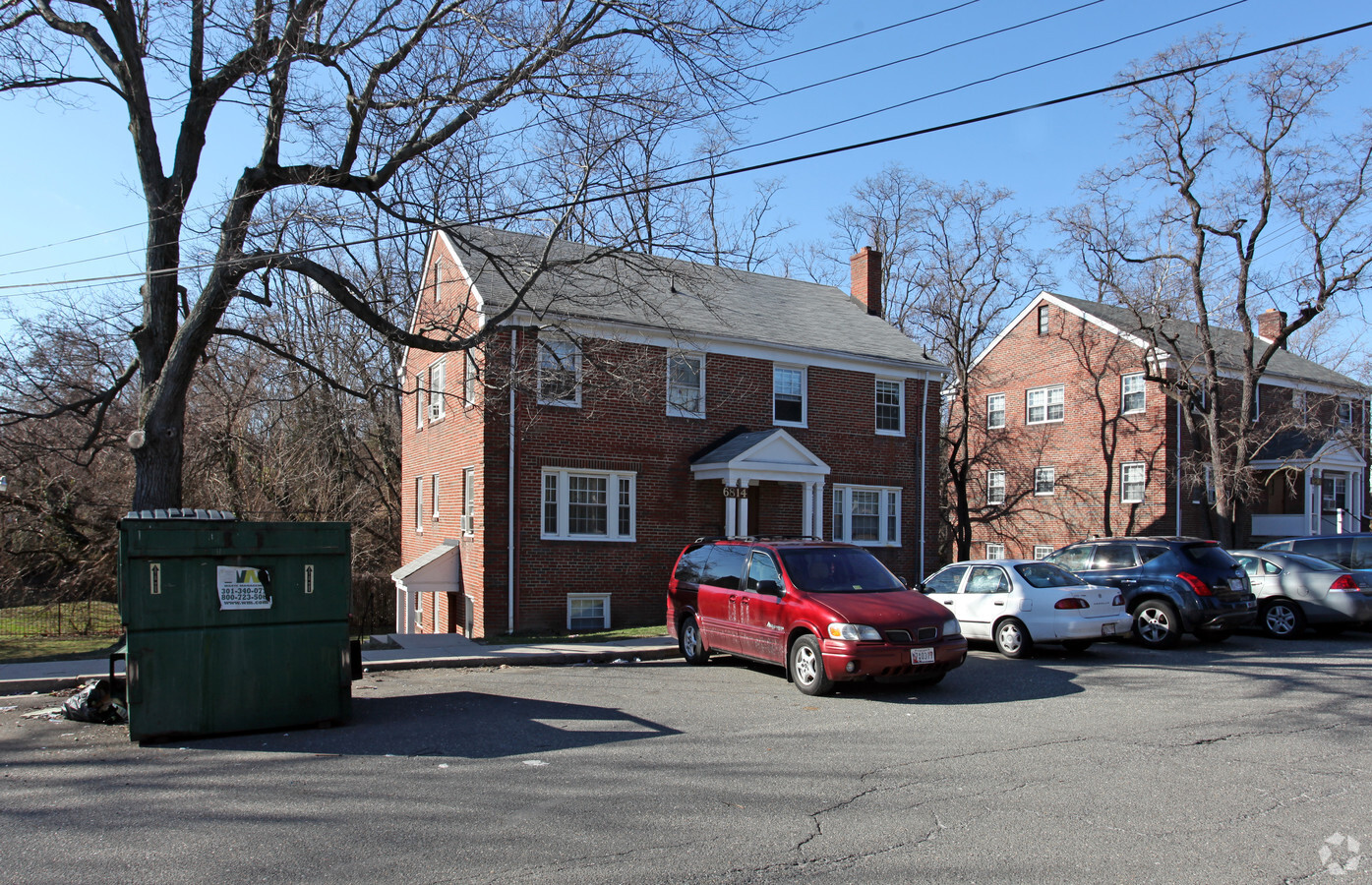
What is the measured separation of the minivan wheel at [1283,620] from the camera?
15490mm

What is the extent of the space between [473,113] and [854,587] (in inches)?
313

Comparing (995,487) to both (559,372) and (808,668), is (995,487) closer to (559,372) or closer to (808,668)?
(559,372)

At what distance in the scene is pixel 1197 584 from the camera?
14070 mm

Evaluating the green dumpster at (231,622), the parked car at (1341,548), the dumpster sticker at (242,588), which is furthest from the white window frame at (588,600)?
the parked car at (1341,548)

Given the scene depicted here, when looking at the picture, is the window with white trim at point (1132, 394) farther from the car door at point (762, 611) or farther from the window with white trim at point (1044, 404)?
the car door at point (762, 611)

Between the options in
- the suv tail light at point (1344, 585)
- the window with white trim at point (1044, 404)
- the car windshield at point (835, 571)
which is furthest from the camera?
the window with white trim at point (1044, 404)

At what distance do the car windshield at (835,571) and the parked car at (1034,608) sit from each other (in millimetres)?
2316

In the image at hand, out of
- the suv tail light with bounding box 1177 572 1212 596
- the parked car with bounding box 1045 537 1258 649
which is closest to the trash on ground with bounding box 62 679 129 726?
the parked car with bounding box 1045 537 1258 649

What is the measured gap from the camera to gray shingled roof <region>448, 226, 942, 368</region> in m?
18.3

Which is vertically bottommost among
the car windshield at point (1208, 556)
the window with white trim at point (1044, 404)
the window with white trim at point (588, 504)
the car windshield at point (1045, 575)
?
the car windshield at point (1045, 575)

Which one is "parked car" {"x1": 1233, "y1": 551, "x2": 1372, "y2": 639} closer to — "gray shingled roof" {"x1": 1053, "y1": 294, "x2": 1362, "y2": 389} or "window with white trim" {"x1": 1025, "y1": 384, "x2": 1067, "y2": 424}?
"gray shingled roof" {"x1": 1053, "y1": 294, "x2": 1362, "y2": 389}

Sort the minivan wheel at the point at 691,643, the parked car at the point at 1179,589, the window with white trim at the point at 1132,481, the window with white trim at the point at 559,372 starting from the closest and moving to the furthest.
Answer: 1. the minivan wheel at the point at 691,643
2. the parked car at the point at 1179,589
3. the window with white trim at the point at 559,372
4. the window with white trim at the point at 1132,481

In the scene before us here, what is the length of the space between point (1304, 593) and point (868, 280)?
580 inches

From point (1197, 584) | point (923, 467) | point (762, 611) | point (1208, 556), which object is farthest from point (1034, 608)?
point (923, 467)
